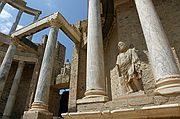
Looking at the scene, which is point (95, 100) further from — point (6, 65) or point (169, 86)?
point (6, 65)

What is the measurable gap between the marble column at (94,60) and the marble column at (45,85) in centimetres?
421

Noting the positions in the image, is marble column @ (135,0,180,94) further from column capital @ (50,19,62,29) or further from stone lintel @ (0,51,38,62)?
stone lintel @ (0,51,38,62)

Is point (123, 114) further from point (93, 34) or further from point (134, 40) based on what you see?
point (134, 40)

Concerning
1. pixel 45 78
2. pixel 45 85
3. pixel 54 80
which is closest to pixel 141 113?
pixel 45 85

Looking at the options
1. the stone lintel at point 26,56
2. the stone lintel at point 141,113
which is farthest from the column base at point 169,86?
the stone lintel at point 26,56

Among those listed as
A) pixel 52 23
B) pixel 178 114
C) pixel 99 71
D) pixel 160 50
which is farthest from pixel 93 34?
pixel 52 23

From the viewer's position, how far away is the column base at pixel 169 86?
439 cm

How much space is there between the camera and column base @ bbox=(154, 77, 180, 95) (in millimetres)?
4391

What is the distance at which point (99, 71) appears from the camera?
6.29 metres

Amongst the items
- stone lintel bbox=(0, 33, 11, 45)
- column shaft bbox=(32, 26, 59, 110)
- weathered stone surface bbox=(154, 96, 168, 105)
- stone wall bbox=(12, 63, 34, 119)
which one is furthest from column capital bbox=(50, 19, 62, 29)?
stone wall bbox=(12, 63, 34, 119)

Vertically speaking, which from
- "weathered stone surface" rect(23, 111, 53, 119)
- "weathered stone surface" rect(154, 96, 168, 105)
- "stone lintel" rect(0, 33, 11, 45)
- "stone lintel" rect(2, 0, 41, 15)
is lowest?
"weathered stone surface" rect(154, 96, 168, 105)

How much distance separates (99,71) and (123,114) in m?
2.15

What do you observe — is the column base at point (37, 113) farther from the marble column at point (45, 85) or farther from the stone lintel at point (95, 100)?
the stone lintel at point (95, 100)

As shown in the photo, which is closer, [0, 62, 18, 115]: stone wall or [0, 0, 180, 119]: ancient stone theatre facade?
[0, 0, 180, 119]: ancient stone theatre facade
